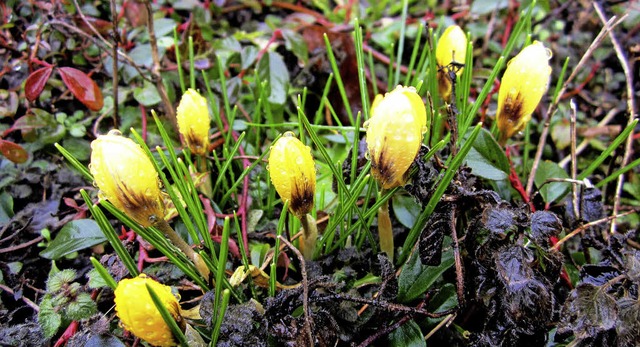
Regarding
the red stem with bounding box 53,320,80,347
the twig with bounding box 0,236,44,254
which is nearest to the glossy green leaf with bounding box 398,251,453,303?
the red stem with bounding box 53,320,80,347

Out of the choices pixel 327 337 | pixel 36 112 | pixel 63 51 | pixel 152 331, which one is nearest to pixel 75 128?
pixel 36 112

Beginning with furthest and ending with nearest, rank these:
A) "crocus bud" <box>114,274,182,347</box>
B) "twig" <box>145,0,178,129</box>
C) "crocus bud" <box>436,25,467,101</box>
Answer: "twig" <box>145,0,178,129</box>, "crocus bud" <box>436,25,467,101</box>, "crocus bud" <box>114,274,182,347</box>

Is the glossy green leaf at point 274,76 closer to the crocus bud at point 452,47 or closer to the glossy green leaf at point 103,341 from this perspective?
the crocus bud at point 452,47

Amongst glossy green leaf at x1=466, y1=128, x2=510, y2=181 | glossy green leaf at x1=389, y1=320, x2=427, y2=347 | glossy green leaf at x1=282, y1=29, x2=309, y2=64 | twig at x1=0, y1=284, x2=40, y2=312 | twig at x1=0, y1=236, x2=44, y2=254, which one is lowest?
glossy green leaf at x1=389, y1=320, x2=427, y2=347

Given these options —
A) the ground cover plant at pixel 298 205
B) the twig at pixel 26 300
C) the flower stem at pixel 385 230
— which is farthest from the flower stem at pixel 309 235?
the twig at pixel 26 300

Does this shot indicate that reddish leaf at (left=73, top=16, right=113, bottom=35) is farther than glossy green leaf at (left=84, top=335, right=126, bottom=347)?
Yes

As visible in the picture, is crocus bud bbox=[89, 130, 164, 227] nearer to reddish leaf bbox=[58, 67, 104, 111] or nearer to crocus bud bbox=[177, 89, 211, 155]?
crocus bud bbox=[177, 89, 211, 155]
